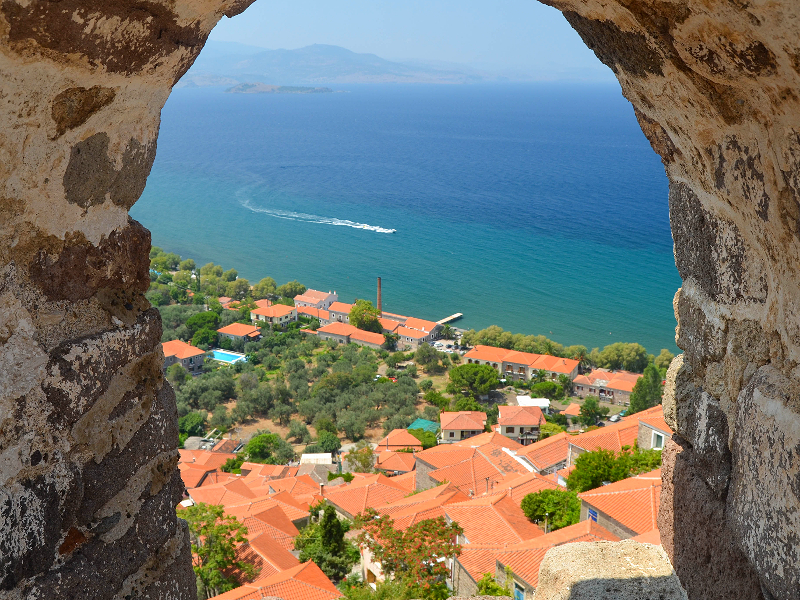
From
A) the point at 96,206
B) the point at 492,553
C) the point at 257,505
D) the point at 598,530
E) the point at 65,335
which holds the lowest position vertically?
the point at 257,505

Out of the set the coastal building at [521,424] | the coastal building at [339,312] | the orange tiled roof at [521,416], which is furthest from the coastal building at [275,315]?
the coastal building at [521,424]

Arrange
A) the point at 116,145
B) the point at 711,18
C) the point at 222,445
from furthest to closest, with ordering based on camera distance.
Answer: the point at 222,445 → the point at 116,145 → the point at 711,18

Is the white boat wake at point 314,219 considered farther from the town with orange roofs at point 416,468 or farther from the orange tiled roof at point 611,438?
the orange tiled roof at point 611,438

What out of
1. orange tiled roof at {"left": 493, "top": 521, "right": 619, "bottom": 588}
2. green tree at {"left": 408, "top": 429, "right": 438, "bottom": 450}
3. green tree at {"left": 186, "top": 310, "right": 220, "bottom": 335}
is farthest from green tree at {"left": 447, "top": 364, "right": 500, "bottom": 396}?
orange tiled roof at {"left": 493, "top": 521, "right": 619, "bottom": 588}

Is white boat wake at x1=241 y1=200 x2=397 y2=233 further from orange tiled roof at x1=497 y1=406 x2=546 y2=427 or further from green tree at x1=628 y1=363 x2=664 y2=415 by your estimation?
green tree at x1=628 y1=363 x2=664 y2=415

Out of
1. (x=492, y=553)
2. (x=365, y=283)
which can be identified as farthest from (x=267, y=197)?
(x=492, y=553)

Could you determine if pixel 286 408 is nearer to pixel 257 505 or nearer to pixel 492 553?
pixel 257 505

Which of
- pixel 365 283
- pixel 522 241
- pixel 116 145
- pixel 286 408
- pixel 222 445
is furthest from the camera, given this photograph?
pixel 522 241

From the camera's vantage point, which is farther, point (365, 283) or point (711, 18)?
point (365, 283)
